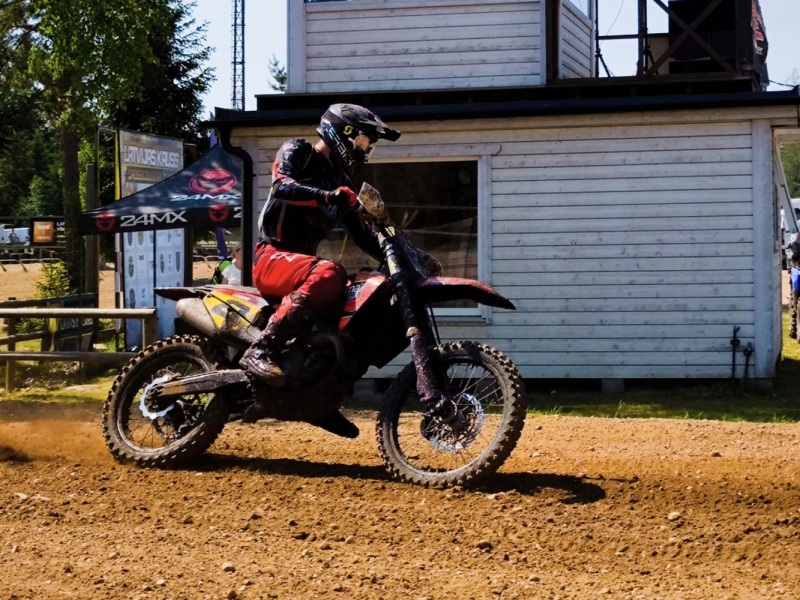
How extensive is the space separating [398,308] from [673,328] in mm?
6148

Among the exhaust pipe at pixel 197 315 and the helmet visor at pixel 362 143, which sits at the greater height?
the helmet visor at pixel 362 143

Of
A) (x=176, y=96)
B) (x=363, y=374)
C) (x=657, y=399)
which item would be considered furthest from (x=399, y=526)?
(x=176, y=96)

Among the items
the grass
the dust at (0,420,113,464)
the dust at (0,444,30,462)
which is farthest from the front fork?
the grass

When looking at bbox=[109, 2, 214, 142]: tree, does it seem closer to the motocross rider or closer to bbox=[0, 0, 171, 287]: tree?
bbox=[0, 0, 171, 287]: tree

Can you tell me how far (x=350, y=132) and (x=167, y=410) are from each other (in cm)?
207

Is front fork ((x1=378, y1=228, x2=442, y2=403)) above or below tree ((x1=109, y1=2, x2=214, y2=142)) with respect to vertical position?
below

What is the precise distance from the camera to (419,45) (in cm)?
1265

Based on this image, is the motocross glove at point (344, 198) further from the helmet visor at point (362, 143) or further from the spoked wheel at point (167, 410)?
the spoked wheel at point (167, 410)

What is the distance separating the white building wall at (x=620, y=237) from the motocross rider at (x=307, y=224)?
550cm

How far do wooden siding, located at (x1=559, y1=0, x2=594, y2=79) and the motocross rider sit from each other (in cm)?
654

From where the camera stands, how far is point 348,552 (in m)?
5.03

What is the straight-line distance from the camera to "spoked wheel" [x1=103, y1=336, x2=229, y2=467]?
6.98 m

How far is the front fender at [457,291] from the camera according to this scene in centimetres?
617

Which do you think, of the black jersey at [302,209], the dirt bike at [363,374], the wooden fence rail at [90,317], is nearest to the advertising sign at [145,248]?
the wooden fence rail at [90,317]
